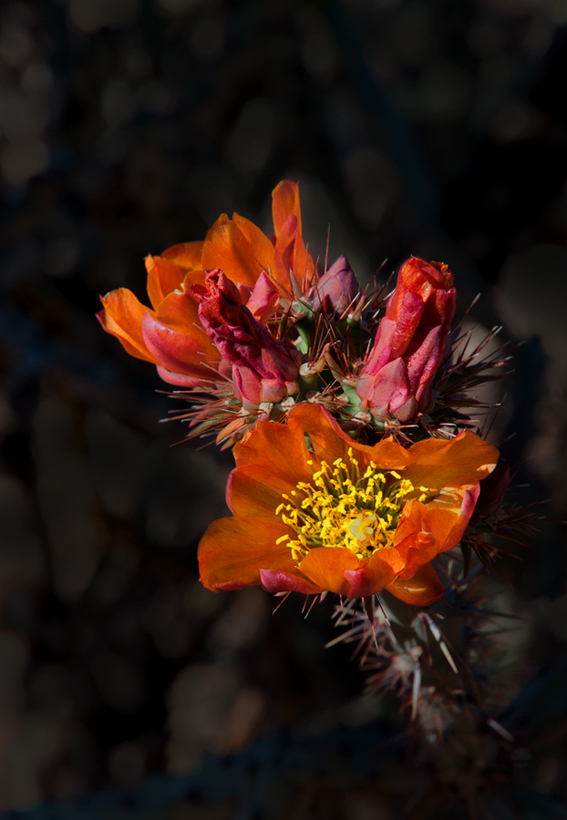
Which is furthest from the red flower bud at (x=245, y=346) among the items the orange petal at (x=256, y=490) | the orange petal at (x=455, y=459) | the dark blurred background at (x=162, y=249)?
the dark blurred background at (x=162, y=249)

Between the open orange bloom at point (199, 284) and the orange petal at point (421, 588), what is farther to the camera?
the open orange bloom at point (199, 284)

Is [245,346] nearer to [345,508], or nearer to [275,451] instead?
[275,451]

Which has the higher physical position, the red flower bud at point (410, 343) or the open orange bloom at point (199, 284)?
the open orange bloom at point (199, 284)

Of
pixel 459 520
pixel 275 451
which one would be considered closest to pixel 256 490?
pixel 275 451

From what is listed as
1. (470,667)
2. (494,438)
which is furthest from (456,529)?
(494,438)

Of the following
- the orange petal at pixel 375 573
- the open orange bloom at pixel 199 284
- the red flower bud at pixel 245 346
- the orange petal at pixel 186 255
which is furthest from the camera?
the orange petal at pixel 186 255

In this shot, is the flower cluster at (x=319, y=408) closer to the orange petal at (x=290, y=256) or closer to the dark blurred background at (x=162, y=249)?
the orange petal at (x=290, y=256)
